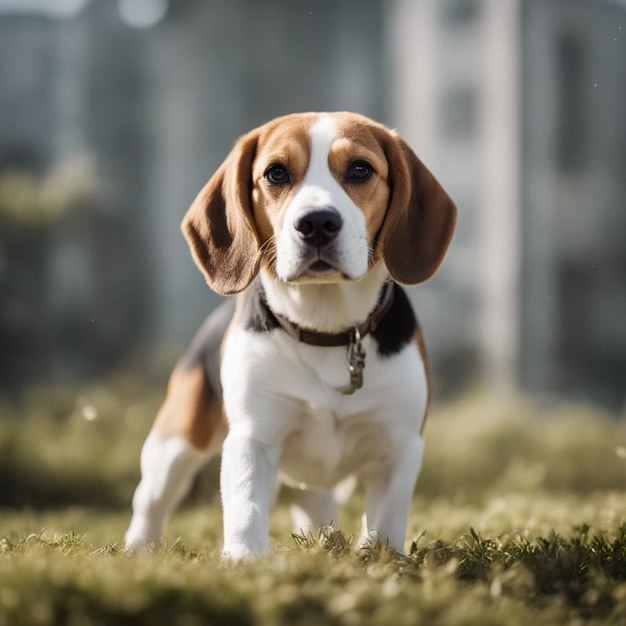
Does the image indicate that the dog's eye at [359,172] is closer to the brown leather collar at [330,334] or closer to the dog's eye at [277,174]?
the dog's eye at [277,174]

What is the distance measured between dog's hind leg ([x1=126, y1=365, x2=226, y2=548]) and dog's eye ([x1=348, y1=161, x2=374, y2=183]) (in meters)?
1.17

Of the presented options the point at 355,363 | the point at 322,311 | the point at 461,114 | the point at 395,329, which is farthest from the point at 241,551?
the point at 461,114

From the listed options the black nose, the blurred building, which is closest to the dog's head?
the black nose

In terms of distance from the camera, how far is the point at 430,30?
36.0 ft

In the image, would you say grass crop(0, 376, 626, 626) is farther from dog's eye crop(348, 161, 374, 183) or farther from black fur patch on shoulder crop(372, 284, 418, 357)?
dog's eye crop(348, 161, 374, 183)

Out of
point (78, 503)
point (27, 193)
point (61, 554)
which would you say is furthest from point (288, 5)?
point (61, 554)

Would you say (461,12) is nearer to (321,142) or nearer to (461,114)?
(461,114)

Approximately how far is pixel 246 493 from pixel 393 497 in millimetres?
562

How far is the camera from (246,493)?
336 centimetres

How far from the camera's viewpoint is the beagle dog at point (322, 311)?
3.38 metres

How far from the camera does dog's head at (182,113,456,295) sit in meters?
3.24

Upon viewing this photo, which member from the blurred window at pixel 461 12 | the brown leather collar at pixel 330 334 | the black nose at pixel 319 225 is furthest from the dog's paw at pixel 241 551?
the blurred window at pixel 461 12

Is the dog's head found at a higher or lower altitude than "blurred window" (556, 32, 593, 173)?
lower

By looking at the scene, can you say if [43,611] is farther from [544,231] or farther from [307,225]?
[544,231]
